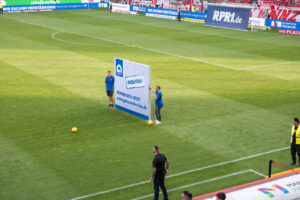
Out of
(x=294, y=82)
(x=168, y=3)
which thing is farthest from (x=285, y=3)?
(x=294, y=82)

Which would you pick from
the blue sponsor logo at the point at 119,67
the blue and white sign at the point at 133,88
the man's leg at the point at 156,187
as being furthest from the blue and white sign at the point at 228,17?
the man's leg at the point at 156,187

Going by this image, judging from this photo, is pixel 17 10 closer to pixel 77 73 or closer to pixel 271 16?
pixel 271 16

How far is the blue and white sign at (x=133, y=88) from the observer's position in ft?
62.9

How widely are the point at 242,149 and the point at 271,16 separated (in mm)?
39767

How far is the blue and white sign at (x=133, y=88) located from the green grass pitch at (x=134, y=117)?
0.47 meters

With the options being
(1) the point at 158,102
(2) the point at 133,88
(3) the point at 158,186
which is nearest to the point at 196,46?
(2) the point at 133,88

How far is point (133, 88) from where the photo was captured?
20016mm

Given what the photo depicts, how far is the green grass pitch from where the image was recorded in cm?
1438

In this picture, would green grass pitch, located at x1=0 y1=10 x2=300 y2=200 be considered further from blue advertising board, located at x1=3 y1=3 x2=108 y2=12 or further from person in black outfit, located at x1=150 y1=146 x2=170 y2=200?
blue advertising board, located at x1=3 y1=3 x2=108 y2=12

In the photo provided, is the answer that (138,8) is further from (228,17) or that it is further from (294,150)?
(294,150)

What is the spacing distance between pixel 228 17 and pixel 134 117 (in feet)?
103

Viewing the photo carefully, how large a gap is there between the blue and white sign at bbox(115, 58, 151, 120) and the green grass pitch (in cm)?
47

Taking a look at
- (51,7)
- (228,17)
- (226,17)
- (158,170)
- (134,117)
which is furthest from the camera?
(51,7)

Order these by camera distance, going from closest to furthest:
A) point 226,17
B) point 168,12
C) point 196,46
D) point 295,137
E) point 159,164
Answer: point 159,164, point 295,137, point 196,46, point 226,17, point 168,12
